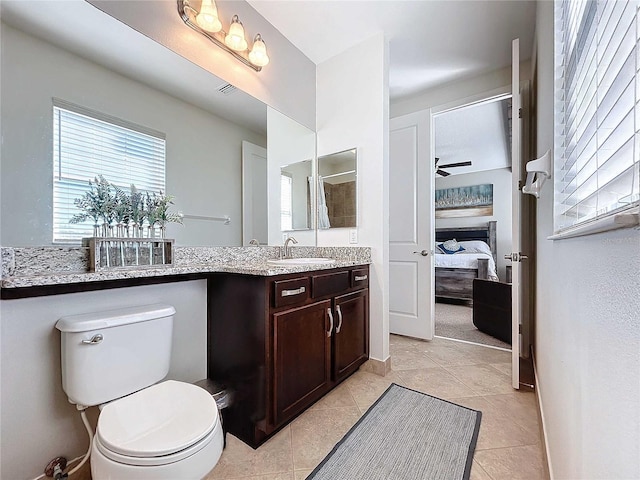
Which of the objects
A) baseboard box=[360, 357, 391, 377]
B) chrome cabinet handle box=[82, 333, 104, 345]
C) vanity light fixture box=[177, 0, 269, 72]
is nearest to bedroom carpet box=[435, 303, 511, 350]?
baseboard box=[360, 357, 391, 377]

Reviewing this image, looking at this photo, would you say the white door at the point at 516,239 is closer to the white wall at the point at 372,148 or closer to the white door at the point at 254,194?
the white wall at the point at 372,148

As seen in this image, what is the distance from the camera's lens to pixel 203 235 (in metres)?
1.72

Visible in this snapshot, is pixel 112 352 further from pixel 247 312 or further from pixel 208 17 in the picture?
pixel 208 17

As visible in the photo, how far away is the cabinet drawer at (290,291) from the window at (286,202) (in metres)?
0.89

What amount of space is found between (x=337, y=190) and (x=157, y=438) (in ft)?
6.40

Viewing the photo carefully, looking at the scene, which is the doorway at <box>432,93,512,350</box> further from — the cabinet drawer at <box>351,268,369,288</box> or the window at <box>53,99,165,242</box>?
the window at <box>53,99,165,242</box>

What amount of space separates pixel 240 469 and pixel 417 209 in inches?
97.3

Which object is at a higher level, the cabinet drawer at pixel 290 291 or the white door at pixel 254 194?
the white door at pixel 254 194

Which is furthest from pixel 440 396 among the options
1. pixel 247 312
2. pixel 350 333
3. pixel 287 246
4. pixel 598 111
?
pixel 598 111

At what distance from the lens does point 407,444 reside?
1356 millimetres

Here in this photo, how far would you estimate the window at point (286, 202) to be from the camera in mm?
2344

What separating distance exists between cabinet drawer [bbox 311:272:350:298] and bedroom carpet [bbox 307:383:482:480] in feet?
2.35

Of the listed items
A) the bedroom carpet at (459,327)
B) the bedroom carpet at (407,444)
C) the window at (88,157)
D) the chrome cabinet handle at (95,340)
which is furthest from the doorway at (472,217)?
the chrome cabinet handle at (95,340)

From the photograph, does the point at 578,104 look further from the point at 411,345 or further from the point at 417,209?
the point at 411,345
